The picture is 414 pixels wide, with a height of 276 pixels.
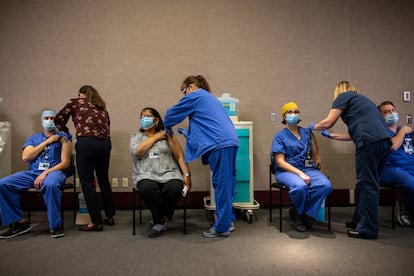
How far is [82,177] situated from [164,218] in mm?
828

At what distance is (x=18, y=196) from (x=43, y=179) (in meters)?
0.27

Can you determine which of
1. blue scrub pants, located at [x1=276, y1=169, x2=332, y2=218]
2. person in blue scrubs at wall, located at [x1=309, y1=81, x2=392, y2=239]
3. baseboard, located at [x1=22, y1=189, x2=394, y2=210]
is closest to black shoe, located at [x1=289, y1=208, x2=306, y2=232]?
blue scrub pants, located at [x1=276, y1=169, x2=332, y2=218]

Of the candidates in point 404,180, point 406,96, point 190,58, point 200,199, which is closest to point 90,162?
point 200,199

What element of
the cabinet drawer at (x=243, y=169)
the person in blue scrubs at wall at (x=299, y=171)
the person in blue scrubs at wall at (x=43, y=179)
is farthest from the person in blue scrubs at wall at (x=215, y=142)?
the person in blue scrubs at wall at (x=43, y=179)

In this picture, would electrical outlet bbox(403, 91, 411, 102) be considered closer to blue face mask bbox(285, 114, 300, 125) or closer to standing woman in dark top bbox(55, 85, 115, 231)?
blue face mask bbox(285, 114, 300, 125)

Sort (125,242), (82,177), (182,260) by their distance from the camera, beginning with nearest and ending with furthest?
(182,260)
(125,242)
(82,177)

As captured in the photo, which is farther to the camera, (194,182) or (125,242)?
(194,182)

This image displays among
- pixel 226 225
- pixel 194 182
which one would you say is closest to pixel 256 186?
pixel 194 182

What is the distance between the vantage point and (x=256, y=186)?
3.60 metres

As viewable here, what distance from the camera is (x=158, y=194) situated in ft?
8.34

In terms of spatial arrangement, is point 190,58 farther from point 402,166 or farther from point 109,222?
point 402,166

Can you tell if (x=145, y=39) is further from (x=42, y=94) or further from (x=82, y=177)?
(x=82, y=177)

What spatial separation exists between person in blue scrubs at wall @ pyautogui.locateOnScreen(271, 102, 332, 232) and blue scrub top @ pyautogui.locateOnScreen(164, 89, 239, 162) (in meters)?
0.58

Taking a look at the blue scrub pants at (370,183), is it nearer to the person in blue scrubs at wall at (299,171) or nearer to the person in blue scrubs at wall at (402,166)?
the person in blue scrubs at wall at (299,171)
